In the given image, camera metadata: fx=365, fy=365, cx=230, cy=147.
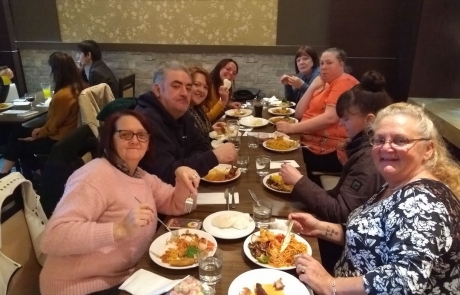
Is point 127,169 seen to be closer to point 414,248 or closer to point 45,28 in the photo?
point 414,248

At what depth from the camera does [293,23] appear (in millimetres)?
4691

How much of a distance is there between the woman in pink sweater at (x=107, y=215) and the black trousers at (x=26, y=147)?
2.37m

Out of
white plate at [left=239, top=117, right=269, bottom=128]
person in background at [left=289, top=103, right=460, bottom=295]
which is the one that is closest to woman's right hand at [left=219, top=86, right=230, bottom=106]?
white plate at [left=239, top=117, right=269, bottom=128]

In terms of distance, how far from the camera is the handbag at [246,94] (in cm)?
440

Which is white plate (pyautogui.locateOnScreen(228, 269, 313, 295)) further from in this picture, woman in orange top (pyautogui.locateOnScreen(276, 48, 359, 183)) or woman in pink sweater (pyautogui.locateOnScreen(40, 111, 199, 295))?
woman in orange top (pyautogui.locateOnScreen(276, 48, 359, 183))

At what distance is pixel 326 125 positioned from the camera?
284 cm

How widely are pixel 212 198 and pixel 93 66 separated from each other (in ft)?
11.0

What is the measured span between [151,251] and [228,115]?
2206mm

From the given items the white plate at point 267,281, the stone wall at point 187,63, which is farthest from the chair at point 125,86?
the white plate at point 267,281

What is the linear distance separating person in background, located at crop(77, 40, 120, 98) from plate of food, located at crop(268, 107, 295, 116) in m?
1.86

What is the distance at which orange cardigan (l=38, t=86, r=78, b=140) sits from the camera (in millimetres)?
3363

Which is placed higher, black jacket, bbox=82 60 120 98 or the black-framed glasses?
the black-framed glasses

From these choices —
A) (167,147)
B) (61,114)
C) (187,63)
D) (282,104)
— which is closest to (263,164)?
(167,147)

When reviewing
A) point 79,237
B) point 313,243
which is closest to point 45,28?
point 79,237
